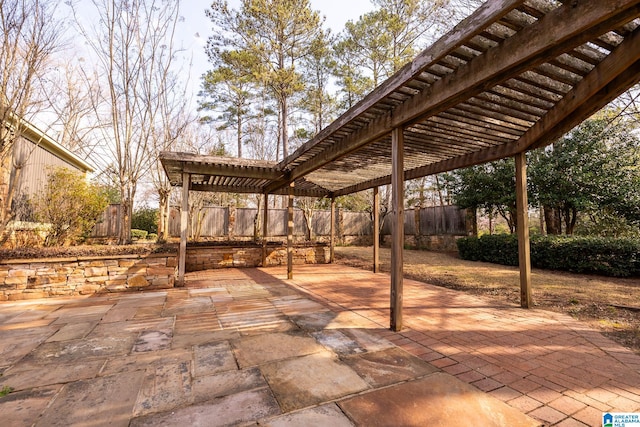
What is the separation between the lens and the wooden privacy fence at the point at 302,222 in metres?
11.6

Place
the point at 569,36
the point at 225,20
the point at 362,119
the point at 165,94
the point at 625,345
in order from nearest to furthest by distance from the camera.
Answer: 1. the point at 569,36
2. the point at 625,345
3. the point at 362,119
4. the point at 165,94
5. the point at 225,20

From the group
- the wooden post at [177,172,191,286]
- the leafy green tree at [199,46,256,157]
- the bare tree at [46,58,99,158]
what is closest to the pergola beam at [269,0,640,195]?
the wooden post at [177,172,191,286]

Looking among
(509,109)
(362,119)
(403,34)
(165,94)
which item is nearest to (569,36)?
(509,109)

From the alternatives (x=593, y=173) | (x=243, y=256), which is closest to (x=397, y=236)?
(x=243, y=256)

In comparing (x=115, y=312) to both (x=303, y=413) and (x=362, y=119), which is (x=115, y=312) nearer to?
(x=303, y=413)

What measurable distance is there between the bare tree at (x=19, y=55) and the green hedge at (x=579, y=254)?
36.5ft

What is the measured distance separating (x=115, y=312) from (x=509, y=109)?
5314 millimetres

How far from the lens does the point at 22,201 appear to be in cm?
731

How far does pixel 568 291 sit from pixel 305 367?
5.12 m

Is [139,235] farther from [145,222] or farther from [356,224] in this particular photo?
[356,224]

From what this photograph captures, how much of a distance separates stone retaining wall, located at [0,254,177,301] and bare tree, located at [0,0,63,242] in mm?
1242

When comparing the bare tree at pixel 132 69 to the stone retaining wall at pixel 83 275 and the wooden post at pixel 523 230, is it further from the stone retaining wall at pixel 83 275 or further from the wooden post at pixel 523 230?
the wooden post at pixel 523 230

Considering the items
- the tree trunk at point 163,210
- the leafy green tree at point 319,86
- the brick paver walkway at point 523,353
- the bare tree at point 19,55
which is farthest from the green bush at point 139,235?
the brick paver walkway at point 523,353

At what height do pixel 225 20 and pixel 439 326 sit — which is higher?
pixel 225 20
